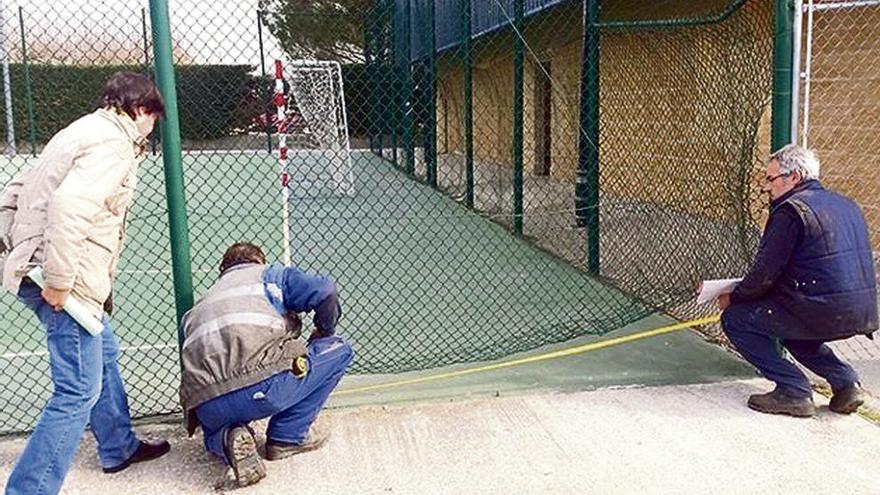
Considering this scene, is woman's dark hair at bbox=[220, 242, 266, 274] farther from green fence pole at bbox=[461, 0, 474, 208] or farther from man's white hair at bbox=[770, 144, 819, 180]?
green fence pole at bbox=[461, 0, 474, 208]

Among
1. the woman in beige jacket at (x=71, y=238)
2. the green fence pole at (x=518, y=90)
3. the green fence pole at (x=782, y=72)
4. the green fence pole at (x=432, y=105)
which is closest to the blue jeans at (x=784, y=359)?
the green fence pole at (x=782, y=72)

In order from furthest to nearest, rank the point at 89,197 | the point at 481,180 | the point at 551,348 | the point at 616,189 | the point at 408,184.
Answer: the point at 408,184
the point at 481,180
the point at 616,189
the point at 551,348
the point at 89,197

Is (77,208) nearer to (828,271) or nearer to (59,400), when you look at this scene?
(59,400)

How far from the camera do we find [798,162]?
3775mm

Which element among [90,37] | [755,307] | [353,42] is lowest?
[755,307]

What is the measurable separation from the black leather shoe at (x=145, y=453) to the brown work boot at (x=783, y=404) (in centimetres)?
274

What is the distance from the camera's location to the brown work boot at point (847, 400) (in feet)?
12.8

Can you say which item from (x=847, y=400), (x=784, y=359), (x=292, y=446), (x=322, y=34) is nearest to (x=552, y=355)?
(x=784, y=359)

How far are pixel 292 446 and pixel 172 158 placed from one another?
4.50 feet

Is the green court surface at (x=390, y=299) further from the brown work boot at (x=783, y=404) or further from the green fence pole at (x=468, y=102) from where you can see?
the brown work boot at (x=783, y=404)

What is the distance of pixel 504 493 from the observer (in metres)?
3.26

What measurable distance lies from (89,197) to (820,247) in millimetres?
2987

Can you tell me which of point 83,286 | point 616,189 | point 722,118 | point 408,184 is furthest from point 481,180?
point 83,286

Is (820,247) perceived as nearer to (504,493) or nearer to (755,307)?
(755,307)
